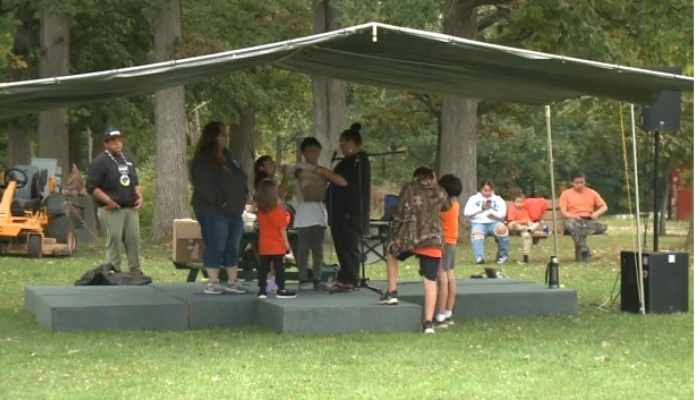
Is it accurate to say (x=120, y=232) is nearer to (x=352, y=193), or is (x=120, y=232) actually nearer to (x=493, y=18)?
(x=352, y=193)

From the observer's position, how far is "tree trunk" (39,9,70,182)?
24.9m

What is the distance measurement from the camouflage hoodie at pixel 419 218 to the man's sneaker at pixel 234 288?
1.76 metres

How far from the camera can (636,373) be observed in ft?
27.9

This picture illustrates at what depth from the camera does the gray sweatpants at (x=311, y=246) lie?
1186 centimetres

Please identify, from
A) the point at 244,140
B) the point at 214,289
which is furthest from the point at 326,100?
the point at 214,289

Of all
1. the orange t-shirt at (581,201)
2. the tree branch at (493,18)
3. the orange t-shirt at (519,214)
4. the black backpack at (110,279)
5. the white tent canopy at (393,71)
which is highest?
the tree branch at (493,18)

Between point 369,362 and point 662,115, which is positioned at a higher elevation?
point 662,115

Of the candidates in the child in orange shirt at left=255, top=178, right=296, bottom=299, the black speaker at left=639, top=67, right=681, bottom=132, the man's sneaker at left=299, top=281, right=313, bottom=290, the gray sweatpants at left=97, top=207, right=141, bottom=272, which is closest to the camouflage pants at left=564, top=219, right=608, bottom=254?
the black speaker at left=639, top=67, right=681, bottom=132

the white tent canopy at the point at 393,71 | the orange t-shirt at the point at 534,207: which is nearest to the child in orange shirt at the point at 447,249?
the white tent canopy at the point at 393,71

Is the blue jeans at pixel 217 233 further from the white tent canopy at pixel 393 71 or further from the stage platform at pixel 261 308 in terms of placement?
the white tent canopy at pixel 393 71

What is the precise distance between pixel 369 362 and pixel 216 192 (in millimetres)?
2878

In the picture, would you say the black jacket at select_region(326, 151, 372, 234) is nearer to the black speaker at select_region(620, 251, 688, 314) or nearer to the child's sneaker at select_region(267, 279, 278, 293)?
the child's sneaker at select_region(267, 279, 278, 293)

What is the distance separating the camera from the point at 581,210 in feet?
63.2

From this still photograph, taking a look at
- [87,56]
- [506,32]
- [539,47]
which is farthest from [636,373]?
[87,56]
